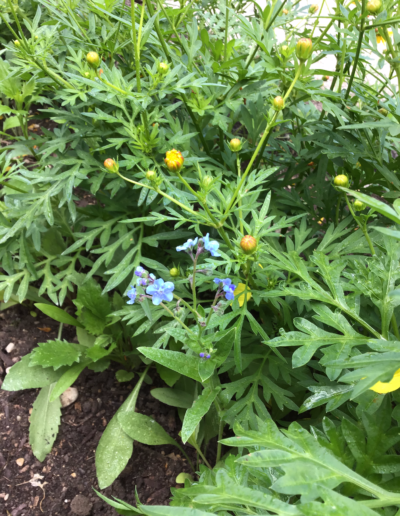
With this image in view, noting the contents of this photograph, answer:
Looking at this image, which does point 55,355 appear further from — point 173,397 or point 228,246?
point 228,246

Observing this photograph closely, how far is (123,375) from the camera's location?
4.80 feet

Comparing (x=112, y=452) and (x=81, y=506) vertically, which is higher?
(x=112, y=452)

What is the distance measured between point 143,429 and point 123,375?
0.25m

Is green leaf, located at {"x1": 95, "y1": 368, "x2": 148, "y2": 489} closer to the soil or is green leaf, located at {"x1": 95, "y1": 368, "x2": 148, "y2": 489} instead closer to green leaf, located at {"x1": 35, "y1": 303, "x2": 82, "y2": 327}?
the soil

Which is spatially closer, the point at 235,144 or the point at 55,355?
the point at 235,144

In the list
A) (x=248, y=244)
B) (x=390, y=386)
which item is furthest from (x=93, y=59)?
(x=390, y=386)

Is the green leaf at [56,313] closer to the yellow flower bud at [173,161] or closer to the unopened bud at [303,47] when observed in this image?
the yellow flower bud at [173,161]

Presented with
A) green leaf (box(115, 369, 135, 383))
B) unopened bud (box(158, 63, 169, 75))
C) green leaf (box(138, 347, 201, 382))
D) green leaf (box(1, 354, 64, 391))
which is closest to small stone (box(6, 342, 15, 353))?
green leaf (box(1, 354, 64, 391))

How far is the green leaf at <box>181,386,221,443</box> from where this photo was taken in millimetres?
768

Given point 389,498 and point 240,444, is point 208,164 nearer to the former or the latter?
point 240,444

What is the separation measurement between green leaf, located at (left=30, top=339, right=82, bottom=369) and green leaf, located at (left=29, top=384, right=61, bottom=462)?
0.15 metres

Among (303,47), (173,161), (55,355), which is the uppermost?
(303,47)

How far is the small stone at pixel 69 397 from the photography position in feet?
4.79

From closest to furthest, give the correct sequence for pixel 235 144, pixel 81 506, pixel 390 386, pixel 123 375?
pixel 390 386
pixel 235 144
pixel 81 506
pixel 123 375
